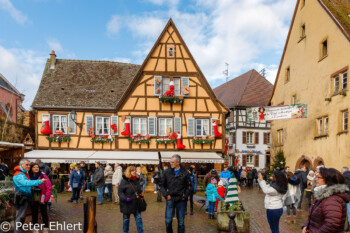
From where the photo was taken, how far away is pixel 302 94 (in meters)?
19.8

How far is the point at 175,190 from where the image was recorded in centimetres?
627

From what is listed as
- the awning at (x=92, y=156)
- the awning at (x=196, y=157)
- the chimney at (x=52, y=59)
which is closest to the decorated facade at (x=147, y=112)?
the awning at (x=196, y=157)

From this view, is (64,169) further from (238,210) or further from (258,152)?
(258,152)

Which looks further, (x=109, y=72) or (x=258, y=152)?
(x=258, y=152)

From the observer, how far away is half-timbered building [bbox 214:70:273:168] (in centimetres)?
3438

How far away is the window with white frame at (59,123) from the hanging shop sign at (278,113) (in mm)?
11827

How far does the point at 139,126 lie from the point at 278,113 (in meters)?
8.79

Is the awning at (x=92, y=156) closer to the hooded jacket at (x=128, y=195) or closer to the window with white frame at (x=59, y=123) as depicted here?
the window with white frame at (x=59, y=123)

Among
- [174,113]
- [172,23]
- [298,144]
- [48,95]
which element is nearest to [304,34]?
[298,144]

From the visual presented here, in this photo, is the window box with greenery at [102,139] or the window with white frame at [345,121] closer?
the window with white frame at [345,121]

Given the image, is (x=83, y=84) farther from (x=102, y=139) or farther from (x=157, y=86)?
(x=157, y=86)

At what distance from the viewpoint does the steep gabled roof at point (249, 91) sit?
3447 cm

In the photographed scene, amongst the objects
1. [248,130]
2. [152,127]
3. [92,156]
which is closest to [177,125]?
[152,127]

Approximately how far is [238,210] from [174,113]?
41.0ft
